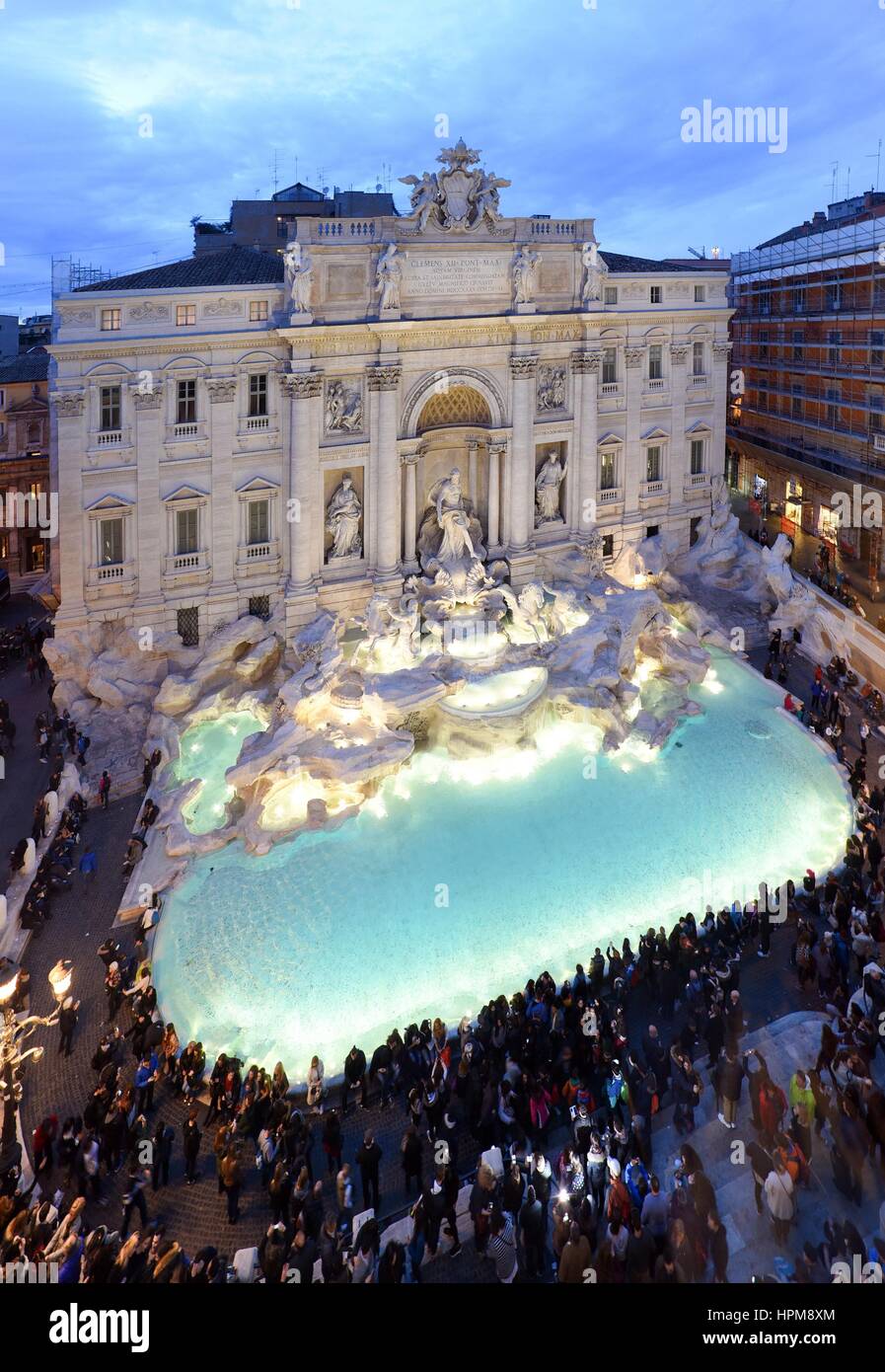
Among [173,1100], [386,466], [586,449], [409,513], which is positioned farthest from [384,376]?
[173,1100]

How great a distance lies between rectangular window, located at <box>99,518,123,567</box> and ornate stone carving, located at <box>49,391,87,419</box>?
9.60 feet

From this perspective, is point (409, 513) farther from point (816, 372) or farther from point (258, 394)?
point (816, 372)

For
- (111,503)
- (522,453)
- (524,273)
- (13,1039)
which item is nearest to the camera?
(13,1039)

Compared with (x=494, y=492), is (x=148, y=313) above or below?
above

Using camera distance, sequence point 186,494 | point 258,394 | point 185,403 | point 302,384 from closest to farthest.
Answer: point 185,403 → point 186,494 → point 302,384 → point 258,394

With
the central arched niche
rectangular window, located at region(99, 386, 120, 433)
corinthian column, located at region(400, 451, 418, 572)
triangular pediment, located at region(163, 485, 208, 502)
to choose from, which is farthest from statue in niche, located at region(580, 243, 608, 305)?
rectangular window, located at region(99, 386, 120, 433)

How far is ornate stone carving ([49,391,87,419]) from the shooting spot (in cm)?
2542

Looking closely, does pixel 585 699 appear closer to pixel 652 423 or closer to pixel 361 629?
pixel 361 629

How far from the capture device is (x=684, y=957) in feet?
55.3

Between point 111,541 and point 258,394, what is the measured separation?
6.19m

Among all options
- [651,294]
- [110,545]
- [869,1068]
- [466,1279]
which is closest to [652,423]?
[651,294]

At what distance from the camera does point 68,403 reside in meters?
25.5

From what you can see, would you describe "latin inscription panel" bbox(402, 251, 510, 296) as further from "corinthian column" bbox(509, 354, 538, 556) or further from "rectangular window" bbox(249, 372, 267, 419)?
"rectangular window" bbox(249, 372, 267, 419)

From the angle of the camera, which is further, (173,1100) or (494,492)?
(494,492)
